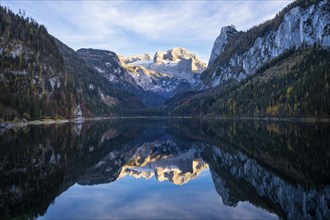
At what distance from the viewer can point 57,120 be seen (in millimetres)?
188625

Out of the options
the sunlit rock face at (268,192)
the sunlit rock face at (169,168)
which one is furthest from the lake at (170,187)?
the sunlit rock face at (169,168)

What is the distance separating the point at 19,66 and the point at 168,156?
15878cm

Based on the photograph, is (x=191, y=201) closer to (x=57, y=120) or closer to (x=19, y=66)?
(x=57, y=120)

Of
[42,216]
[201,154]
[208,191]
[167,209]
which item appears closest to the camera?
[42,216]

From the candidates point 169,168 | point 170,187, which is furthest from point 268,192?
point 169,168

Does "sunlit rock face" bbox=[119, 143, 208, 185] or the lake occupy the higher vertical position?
the lake

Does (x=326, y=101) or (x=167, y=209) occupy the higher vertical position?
(x=326, y=101)

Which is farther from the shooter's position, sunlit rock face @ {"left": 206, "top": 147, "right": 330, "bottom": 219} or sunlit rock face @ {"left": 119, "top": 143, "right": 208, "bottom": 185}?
sunlit rock face @ {"left": 119, "top": 143, "right": 208, "bottom": 185}

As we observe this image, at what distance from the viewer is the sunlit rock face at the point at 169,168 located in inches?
1696

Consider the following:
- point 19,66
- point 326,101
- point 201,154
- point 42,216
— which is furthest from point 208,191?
point 19,66

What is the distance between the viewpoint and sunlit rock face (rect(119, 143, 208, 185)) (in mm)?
43075

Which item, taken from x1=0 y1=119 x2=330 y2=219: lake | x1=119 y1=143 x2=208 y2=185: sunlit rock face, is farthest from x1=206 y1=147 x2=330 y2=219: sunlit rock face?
x1=119 y1=143 x2=208 y2=185: sunlit rock face

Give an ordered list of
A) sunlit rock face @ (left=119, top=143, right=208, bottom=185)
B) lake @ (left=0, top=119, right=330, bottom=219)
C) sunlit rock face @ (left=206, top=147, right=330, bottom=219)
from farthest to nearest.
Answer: sunlit rock face @ (left=119, top=143, right=208, bottom=185) < lake @ (left=0, top=119, right=330, bottom=219) < sunlit rock face @ (left=206, top=147, right=330, bottom=219)

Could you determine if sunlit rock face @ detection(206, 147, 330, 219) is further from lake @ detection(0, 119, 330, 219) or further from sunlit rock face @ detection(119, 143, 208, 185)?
sunlit rock face @ detection(119, 143, 208, 185)
